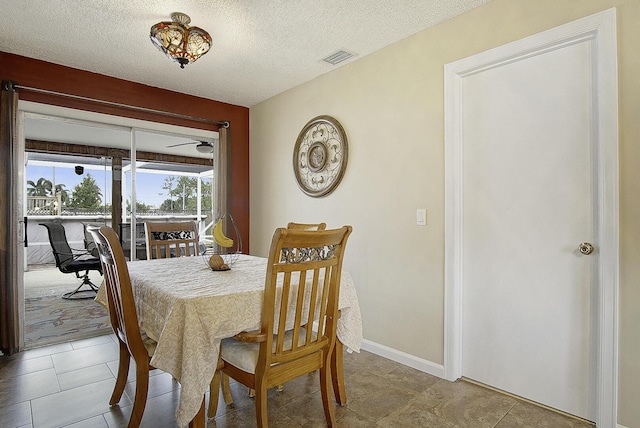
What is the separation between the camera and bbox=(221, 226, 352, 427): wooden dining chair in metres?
1.53

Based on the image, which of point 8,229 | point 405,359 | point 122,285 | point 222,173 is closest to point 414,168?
point 405,359

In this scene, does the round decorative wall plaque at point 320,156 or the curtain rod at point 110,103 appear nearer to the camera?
the curtain rod at point 110,103

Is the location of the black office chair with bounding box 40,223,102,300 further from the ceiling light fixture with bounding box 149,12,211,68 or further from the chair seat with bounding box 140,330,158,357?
the chair seat with bounding box 140,330,158,357

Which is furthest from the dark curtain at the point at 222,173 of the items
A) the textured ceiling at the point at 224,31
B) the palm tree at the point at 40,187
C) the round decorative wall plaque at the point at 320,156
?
the palm tree at the point at 40,187

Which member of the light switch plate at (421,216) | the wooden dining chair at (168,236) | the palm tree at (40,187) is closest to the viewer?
the light switch plate at (421,216)

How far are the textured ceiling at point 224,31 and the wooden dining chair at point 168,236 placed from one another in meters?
1.48

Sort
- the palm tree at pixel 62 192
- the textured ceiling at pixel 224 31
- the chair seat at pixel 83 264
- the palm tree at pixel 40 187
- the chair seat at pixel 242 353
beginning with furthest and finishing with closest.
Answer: the chair seat at pixel 83 264 < the palm tree at pixel 62 192 < the palm tree at pixel 40 187 < the textured ceiling at pixel 224 31 < the chair seat at pixel 242 353

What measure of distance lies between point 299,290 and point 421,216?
4.51 feet

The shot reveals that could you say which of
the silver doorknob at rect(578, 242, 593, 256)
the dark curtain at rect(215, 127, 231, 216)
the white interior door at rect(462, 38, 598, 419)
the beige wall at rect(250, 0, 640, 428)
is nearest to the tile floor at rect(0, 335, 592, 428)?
the white interior door at rect(462, 38, 598, 419)

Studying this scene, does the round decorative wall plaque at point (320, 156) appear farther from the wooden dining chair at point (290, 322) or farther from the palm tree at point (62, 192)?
the palm tree at point (62, 192)

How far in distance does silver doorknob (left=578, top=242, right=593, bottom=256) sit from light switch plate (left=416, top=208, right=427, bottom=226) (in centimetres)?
95

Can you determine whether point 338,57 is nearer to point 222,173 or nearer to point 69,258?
point 222,173

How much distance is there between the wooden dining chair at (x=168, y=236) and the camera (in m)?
2.91

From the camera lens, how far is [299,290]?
5.31ft
